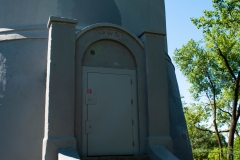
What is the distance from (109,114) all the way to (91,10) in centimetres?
342

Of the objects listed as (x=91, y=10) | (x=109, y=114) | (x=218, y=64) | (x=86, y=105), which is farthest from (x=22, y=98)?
(x=218, y=64)

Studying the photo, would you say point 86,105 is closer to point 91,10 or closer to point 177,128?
point 91,10

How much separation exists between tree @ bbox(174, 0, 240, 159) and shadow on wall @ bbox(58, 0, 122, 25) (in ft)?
30.2

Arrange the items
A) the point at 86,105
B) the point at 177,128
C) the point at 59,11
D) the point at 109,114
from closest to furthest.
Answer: the point at 86,105, the point at 109,114, the point at 59,11, the point at 177,128

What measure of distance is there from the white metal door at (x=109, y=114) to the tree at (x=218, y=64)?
11.2 meters

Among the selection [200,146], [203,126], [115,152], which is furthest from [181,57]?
[200,146]

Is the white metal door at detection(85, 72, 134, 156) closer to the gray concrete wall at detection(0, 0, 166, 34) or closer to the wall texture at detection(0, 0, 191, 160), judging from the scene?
the wall texture at detection(0, 0, 191, 160)

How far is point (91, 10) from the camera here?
859cm

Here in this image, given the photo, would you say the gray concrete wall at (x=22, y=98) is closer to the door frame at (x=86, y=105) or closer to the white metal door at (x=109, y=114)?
the door frame at (x=86, y=105)

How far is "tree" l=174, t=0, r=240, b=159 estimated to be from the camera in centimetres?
1706

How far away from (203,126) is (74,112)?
81.8ft

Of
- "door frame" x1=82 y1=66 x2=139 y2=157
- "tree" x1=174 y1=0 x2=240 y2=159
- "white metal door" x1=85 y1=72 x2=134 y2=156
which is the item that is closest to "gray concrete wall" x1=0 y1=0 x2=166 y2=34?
"door frame" x1=82 y1=66 x2=139 y2=157

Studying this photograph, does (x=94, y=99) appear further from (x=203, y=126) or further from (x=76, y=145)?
(x=203, y=126)

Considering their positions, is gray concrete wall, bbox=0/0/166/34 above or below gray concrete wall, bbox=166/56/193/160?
above
